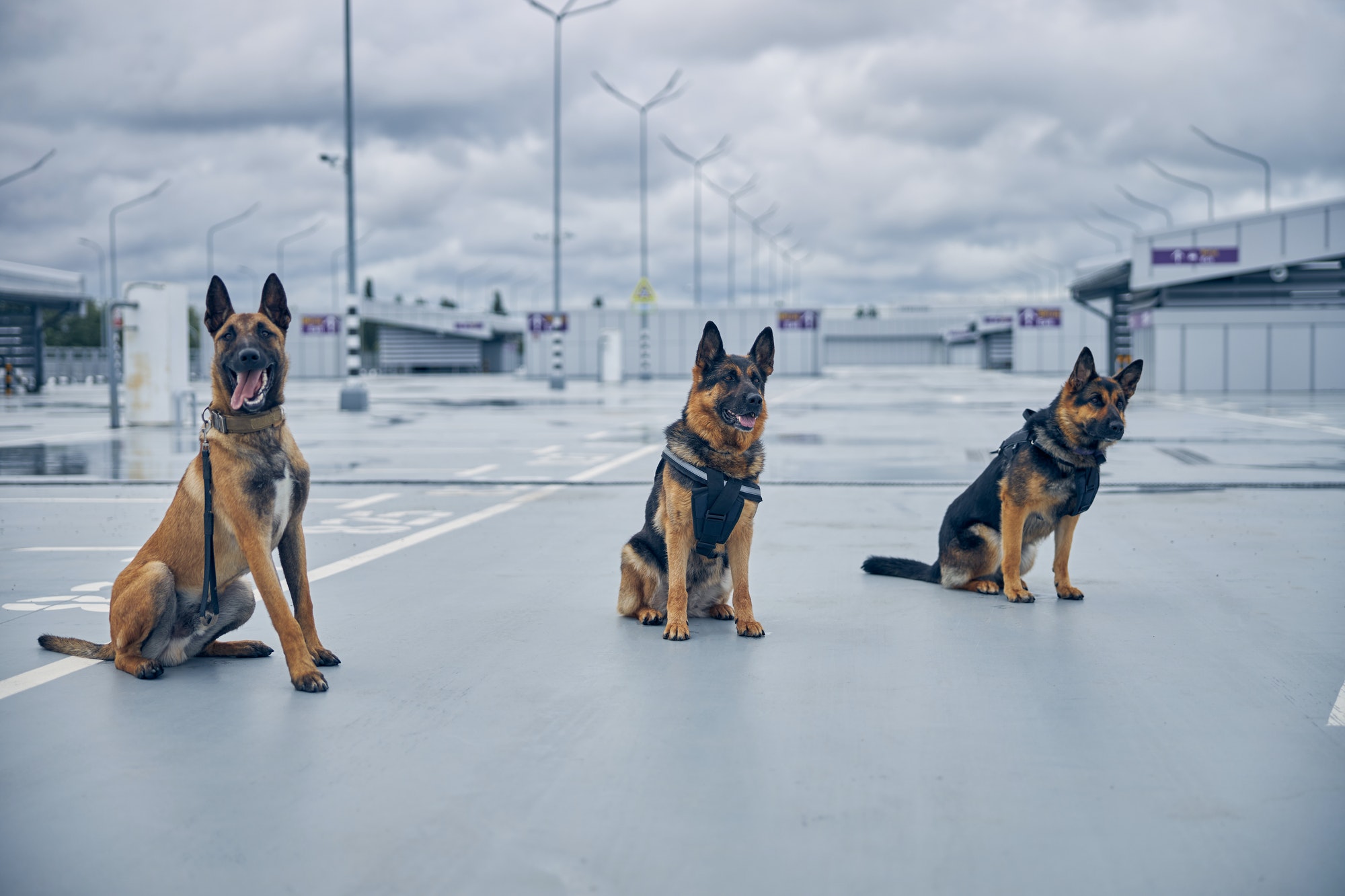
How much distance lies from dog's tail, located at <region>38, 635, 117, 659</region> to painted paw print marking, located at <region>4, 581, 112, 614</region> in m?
1.01

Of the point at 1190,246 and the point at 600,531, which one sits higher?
the point at 1190,246

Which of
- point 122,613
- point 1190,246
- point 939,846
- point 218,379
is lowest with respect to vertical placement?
point 939,846

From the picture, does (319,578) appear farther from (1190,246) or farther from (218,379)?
(1190,246)

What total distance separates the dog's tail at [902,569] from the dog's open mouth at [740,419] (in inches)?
76.6

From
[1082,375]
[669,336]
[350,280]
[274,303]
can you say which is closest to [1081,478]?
[1082,375]

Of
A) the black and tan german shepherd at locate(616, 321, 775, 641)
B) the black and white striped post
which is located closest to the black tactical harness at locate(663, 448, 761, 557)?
the black and tan german shepherd at locate(616, 321, 775, 641)

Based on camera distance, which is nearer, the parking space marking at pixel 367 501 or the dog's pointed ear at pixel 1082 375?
the dog's pointed ear at pixel 1082 375

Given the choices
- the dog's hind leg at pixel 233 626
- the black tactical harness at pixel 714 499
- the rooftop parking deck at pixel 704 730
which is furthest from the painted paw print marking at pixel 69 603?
the black tactical harness at pixel 714 499

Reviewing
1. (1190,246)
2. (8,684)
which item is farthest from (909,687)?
(1190,246)

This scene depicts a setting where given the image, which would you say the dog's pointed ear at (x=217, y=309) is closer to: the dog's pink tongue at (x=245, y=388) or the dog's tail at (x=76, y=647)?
the dog's pink tongue at (x=245, y=388)

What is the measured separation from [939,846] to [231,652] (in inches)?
127

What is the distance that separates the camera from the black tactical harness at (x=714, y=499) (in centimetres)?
539

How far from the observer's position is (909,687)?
4645 millimetres

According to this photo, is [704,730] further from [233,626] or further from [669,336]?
[669,336]
